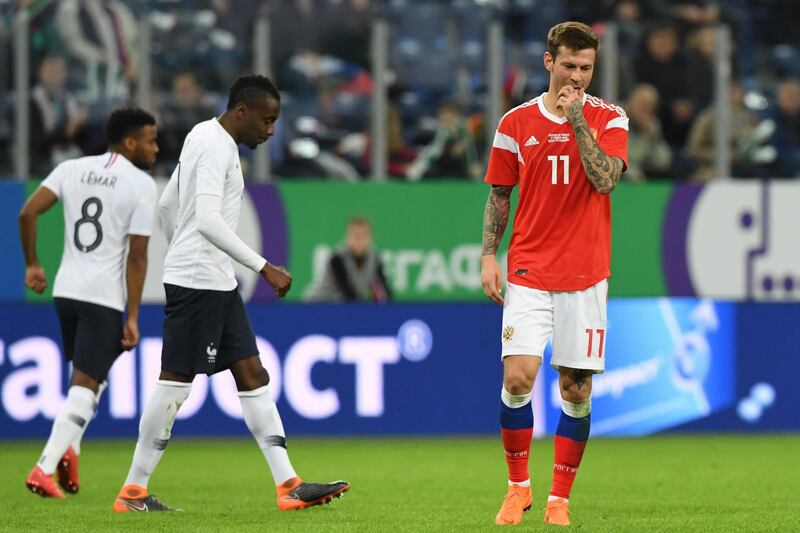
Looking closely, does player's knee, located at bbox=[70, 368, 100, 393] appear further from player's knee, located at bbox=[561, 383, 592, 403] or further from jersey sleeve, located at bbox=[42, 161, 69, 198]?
player's knee, located at bbox=[561, 383, 592, 403]

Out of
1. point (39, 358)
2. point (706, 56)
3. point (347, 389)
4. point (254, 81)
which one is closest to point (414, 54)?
point (706, 56)

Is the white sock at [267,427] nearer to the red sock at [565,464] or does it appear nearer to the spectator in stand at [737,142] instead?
the red sock at [565,464]

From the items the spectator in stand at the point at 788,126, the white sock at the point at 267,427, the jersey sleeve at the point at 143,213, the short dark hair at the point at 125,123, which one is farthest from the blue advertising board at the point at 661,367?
the white sock at the point at 267,427

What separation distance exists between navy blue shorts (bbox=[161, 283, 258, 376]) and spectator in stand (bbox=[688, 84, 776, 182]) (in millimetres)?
8901

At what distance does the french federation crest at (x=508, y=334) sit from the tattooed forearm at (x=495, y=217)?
1.27 ft

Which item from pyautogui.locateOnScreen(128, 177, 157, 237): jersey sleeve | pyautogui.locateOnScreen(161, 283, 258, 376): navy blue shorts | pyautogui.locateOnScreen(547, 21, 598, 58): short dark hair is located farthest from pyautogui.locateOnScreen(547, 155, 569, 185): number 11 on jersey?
pyautogui.locateOnScreen(128, 177, 157, 237): jersey sleeve

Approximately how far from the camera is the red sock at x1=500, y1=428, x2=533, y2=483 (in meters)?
6.27

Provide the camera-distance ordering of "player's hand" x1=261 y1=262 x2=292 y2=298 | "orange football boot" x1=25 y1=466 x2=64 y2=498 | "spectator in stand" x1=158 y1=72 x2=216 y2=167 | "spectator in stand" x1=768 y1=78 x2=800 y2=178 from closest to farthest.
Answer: "player's hand" x1=261 y1=262 x2=292 y2=298 → "orange football boot" x1=25 y1=466 x2=64 y2=498 → "spectator in stand" x1=158 y1=72 x2=216 y2=167 → "spectator in stand" x1=768 y1=78 x2=800 y2=178

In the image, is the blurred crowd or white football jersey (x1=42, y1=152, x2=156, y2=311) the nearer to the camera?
white football jersey (x1=42, y1=152, x2=156, y2=311)

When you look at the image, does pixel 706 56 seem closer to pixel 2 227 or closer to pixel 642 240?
pixel 642 240

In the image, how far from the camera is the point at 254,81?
22.3ft

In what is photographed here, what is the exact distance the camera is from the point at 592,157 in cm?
594

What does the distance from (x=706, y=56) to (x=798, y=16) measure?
241cm

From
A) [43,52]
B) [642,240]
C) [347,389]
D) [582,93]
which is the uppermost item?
[43,52]
